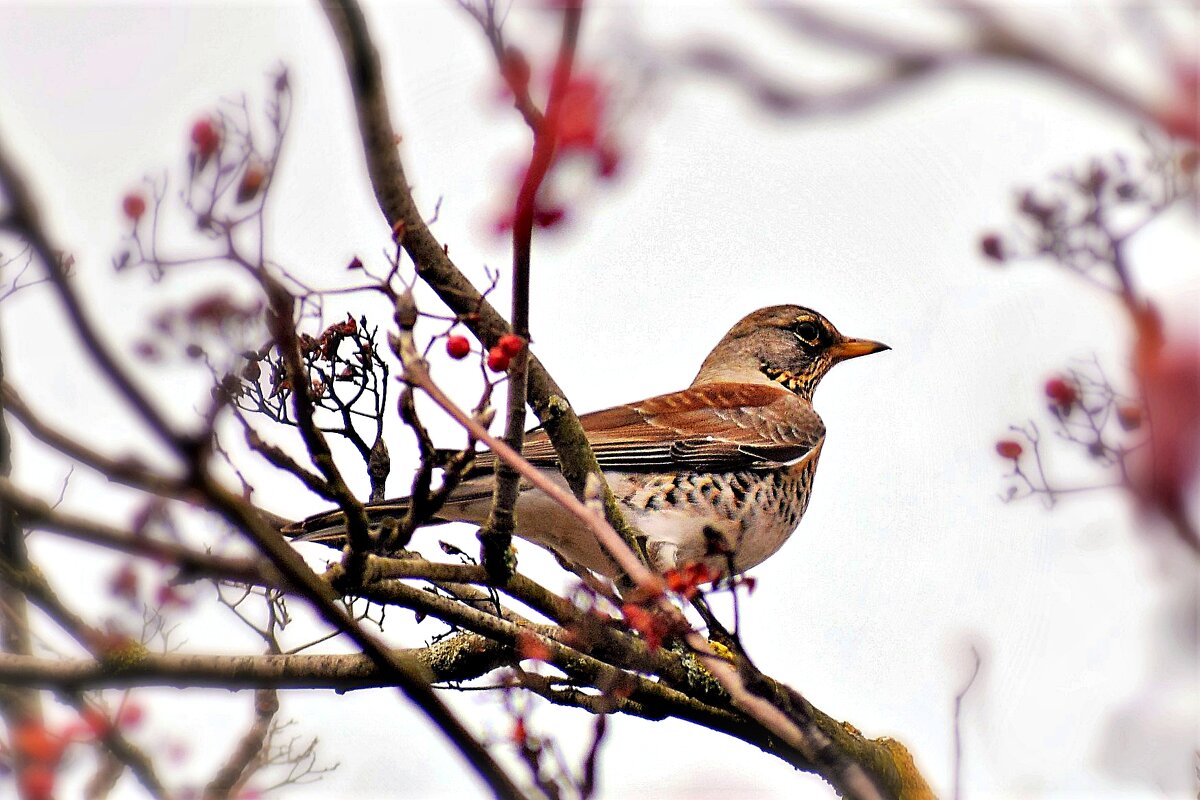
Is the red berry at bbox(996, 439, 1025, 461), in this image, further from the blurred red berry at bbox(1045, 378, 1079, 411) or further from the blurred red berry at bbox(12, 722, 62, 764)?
the blurred red berry at bbox(12, 722, 62, 764)

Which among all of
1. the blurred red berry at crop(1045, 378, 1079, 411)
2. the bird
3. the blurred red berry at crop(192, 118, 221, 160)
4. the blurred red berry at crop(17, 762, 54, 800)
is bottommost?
the blurred red berry at crop(17, 762, 54, 800)

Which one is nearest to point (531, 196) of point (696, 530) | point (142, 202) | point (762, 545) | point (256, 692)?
point (142, 202)

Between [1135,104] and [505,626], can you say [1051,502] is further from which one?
[505,626]

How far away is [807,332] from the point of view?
9.22m

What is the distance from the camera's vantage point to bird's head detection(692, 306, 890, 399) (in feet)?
29.9

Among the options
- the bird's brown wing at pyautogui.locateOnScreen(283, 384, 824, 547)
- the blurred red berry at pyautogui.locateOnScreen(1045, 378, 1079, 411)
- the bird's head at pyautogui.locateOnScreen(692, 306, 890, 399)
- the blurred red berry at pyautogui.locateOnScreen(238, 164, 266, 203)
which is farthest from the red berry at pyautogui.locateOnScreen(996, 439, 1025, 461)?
the bird's head at pyautogui.locateOnScreen(692, 306, 890, 399)

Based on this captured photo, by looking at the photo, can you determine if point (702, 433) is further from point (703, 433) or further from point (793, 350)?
point (793, 350)

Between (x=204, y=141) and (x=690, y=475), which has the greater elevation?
(x=690, y=475)

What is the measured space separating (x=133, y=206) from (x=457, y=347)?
2.91 feet

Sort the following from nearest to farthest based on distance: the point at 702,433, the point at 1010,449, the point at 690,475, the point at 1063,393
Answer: the point at 1063,393, the point at 1010,449, the point at 690,475, the point at 702,433

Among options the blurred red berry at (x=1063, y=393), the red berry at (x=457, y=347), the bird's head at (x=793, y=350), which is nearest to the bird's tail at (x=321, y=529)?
the red berry at (x=457, y=347)

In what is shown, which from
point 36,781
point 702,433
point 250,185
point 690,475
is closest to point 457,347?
point 250,185

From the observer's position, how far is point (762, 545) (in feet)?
22.6

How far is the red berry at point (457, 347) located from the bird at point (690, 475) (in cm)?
211
